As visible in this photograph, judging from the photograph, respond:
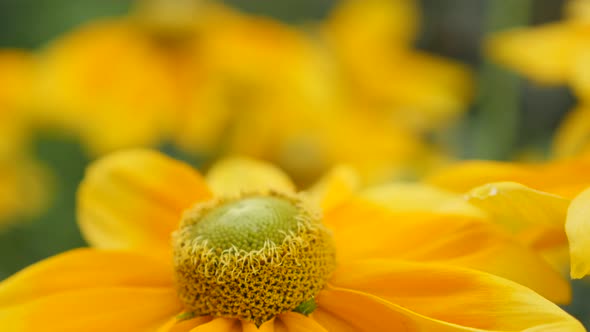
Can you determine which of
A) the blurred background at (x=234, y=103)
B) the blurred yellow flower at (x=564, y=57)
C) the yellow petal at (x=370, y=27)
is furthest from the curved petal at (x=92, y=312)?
the yellow petal at (x=370, y=27)

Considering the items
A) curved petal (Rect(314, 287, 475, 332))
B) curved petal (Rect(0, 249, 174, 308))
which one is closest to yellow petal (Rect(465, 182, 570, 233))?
curved petal (Rect(314, 287, 475, 332))

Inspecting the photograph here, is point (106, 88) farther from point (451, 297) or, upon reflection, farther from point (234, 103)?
point (451, 297)

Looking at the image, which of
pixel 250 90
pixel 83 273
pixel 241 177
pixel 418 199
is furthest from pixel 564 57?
pixel 250 90

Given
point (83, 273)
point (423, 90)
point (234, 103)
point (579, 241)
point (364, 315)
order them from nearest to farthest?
point (579, 241) → point (364, 315) → point (83, 273) → point (234, 103) → point (423, 90)

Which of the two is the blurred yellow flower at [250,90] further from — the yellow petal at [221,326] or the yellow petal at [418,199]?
the yellow petal at [221,326]

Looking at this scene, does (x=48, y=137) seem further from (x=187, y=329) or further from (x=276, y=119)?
(x=187, y=329)

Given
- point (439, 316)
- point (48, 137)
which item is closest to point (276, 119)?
point (48, 137)
